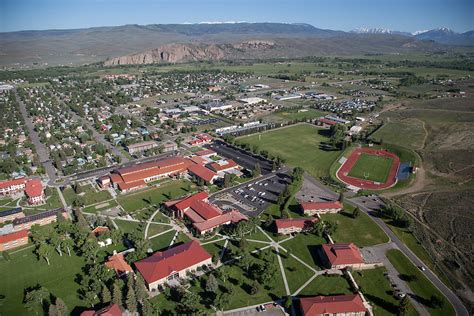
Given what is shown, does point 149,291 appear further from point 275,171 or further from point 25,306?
point 275,171

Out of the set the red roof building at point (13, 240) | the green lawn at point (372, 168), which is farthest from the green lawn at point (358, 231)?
the red roof building at point (13, 240)

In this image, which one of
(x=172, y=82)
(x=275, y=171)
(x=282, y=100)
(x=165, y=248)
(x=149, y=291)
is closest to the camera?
(x=149, y=291)

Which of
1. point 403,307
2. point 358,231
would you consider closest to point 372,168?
point 358,231

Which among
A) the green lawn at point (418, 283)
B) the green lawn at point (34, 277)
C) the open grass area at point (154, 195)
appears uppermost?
the open grass area at point (154, 195)

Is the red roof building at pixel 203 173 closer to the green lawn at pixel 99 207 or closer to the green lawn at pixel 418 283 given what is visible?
the green lawn at pixel 99 207

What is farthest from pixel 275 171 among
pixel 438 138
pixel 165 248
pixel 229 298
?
pixel 438 138

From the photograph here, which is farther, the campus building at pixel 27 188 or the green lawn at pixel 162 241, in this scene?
the campus building at pixel 27 188

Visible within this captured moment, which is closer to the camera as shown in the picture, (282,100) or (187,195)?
(187,195)
